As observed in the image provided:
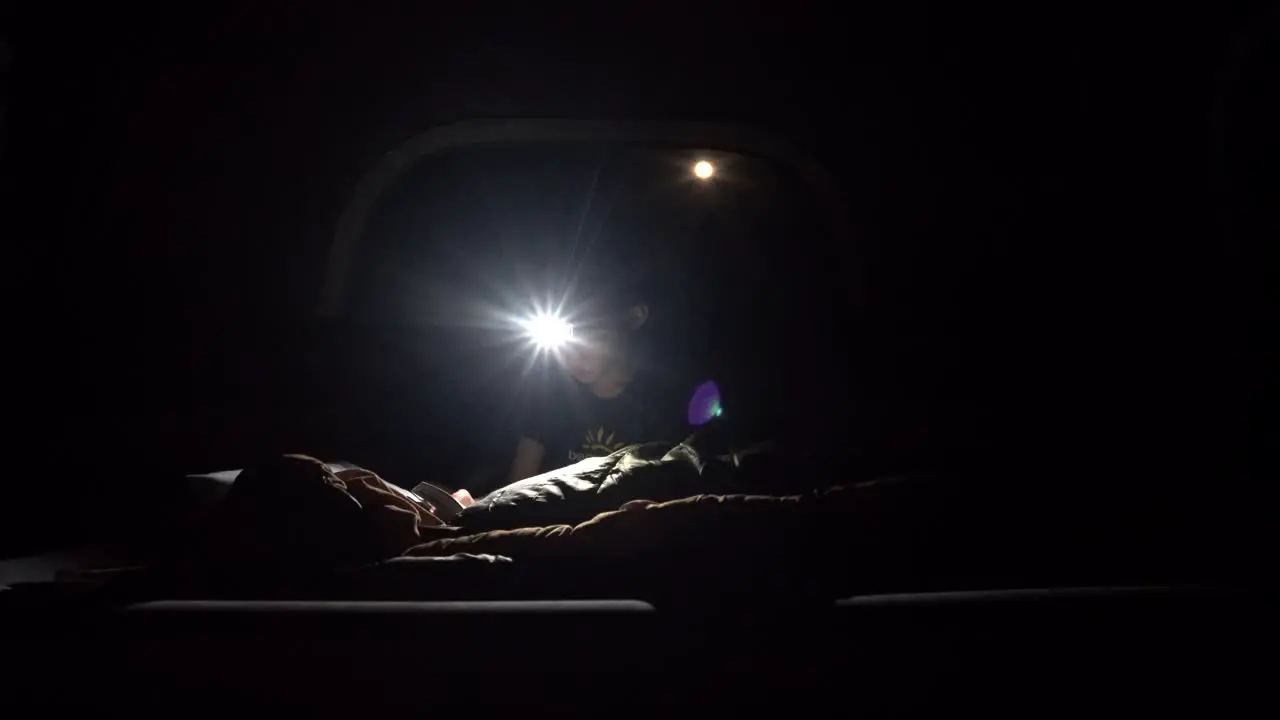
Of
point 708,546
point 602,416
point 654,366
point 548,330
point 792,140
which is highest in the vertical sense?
point 792,140

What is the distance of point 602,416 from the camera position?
7.97 feet

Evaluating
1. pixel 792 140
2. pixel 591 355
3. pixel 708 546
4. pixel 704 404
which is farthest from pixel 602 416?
pixel 708 546

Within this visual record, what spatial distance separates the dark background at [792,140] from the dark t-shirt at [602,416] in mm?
725

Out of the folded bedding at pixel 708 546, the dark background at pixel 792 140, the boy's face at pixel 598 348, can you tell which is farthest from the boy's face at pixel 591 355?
the folded bedding at pixel 708 546

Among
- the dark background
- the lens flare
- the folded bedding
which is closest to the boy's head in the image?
the lens flare

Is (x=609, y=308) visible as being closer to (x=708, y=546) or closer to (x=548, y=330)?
(x=548, y=330)

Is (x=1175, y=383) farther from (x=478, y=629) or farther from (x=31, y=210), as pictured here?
(x=31, y=210)

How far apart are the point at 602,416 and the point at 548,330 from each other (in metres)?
0.36

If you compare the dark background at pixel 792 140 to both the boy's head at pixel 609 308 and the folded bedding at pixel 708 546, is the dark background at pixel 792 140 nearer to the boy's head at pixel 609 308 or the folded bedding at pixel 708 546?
the boy's head at pixel 609 308

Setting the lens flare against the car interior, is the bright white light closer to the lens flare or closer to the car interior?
the car interior

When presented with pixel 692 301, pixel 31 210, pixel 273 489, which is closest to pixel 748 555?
pixel 273 489

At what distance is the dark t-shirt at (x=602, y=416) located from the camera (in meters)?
2.37

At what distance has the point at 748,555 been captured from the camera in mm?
885

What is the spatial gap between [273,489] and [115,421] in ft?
3.87
